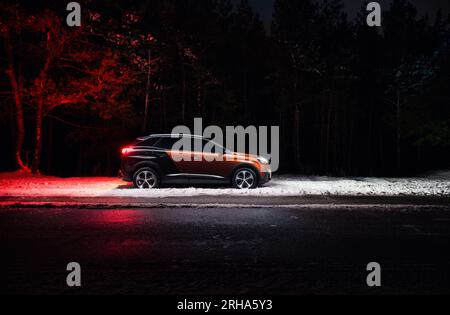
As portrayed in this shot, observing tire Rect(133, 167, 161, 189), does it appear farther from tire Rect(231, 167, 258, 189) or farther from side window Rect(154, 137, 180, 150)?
tire Rect(231, 167, 258, 189)

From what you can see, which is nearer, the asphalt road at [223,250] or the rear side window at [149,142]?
the asphalt road at [223,250]

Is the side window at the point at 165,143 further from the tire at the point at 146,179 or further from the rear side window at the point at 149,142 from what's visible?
the tire at the point at 146,179

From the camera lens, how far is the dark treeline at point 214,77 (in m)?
19.2

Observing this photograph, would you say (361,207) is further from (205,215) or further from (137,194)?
(137,194)

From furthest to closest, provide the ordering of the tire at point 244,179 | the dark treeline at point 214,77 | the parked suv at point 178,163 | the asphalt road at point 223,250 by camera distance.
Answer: the dark treeline at point 214,77
the tire at point 244,179
the parked suv at point 178,163
the asphalt road at point 223,250

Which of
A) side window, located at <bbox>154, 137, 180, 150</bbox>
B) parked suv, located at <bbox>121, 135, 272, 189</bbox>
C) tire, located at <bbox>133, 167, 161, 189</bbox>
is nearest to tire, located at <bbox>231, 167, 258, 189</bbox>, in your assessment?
parked suv, located at <bbox>121, 135, 272, 189</bbox>

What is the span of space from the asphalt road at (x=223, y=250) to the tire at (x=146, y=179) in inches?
154

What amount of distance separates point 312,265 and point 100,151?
2928 centimetres

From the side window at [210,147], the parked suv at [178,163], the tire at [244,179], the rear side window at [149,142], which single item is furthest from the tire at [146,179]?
the tire at [244,179]

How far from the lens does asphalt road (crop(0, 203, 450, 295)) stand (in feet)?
15.9

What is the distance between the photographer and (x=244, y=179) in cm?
1413

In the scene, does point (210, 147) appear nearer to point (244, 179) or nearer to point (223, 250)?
point (244, 179)

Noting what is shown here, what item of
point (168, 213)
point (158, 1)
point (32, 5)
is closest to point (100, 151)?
point (158, 1)

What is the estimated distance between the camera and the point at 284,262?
575cm
